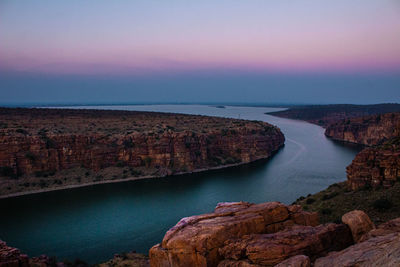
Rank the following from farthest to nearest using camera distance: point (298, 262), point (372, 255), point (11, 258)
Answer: point (11, 258)
point (298, 262)
point (372, 255)

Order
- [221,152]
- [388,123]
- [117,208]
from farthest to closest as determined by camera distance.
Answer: [388,123] < [221,152] < [117,208]

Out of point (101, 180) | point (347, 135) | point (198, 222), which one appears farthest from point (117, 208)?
point (347, 135)

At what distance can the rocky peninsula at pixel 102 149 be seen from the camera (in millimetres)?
45875

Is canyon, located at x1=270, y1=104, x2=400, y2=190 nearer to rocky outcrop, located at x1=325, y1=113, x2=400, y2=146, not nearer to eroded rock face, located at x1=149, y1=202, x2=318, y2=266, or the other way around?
rocky outcrop, located at x1=325, y1=113, x2=400, y2=146

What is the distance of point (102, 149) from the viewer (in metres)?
53.0

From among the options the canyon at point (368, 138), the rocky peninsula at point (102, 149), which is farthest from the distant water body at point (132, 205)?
the canyon at point (368, 138)

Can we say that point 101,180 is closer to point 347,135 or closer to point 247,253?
point 247,253

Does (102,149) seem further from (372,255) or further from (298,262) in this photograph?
(372,255)

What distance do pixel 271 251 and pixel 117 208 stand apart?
29844mm

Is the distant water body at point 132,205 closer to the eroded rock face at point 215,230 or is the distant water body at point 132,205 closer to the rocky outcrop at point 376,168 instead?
the rocky outcrop at point 376,168

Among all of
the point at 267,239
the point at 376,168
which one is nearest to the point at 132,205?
the point at 376,168

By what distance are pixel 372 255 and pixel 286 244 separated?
3074 millimetres

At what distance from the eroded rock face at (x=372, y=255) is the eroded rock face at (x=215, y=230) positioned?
3.22 metres

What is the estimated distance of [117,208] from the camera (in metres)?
36.5
